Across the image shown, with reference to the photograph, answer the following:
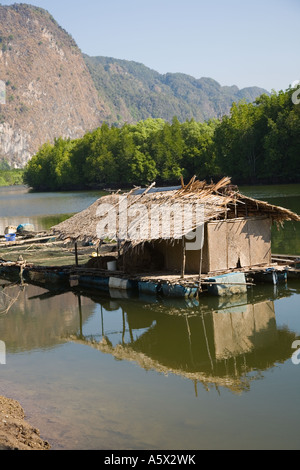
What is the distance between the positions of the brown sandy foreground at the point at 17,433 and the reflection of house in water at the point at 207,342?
3.28 metres

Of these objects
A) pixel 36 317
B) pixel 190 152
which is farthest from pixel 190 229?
pixel 190 152

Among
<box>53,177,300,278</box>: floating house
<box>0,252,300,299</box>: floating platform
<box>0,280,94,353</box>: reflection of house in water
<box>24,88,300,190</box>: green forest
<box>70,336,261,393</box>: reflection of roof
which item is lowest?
<box>0,280,94,353</box>: reflection of house in water

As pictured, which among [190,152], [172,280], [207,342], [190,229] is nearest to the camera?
[207,342]

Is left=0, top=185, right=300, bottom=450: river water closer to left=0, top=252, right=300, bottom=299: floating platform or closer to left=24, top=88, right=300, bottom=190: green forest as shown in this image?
left=0, top=252, right=300, bottom=299: floating platform

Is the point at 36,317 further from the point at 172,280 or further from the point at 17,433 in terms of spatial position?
the point at 17,433

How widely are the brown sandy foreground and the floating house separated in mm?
8293

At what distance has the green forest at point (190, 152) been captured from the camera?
202 feet

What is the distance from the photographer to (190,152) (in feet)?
261

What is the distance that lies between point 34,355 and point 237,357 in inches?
172

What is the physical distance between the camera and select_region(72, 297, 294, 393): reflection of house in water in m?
11.5

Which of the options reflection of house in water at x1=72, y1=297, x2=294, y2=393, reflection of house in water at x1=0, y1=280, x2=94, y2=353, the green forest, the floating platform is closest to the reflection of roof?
reflection of house in water at x1=72, y1=297, x2=294, y2=393

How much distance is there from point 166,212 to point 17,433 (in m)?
10.5

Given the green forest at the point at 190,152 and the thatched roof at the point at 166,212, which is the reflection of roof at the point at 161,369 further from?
the green forest at the point at 190,152
